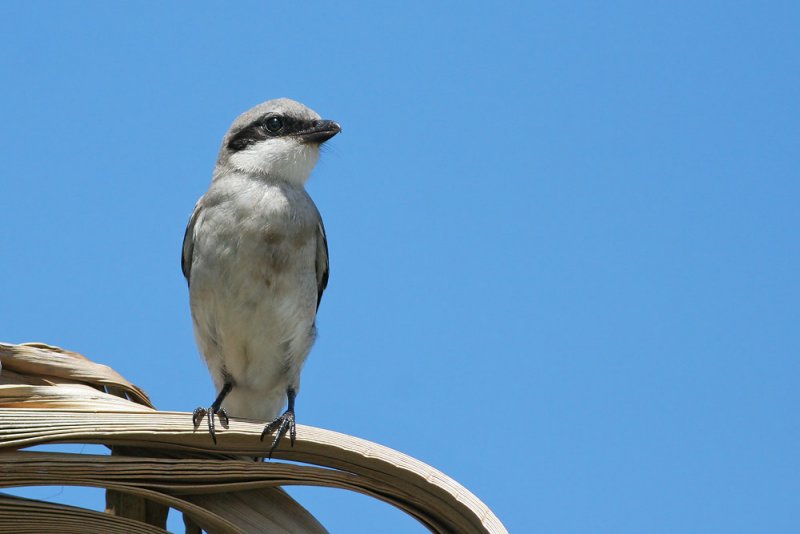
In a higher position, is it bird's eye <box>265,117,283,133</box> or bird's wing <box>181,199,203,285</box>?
bird's eye <box>265,117,283,133</box>

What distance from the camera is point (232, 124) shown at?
6.63 meters

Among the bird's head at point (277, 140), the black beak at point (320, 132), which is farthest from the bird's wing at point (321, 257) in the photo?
the black beak at point (320, 132)

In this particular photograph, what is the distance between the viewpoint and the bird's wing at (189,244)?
610cm

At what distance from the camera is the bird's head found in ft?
20.6

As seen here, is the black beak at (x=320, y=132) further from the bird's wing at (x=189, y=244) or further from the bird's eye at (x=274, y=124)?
the bird's wing at (x=189, y=244)

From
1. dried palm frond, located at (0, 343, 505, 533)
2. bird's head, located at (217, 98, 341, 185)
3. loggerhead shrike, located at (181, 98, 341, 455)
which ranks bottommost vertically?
dried palm frond, located at (0, 343, 505, 533)

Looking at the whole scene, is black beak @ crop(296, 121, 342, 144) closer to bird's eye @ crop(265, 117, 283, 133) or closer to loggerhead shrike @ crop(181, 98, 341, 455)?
loggerhead shrike @ crop(181, 98, 341, 455)

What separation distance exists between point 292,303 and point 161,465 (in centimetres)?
313

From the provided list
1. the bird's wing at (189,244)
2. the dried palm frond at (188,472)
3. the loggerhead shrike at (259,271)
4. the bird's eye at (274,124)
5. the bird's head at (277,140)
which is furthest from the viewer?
the bird's eye at (274,124)

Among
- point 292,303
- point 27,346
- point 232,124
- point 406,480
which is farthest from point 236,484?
point 232,124

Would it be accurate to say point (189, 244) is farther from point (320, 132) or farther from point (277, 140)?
point (320, 132)

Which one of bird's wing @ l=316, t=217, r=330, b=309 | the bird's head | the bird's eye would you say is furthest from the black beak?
bird's wing @ l=316, t=217, r=330, b=309

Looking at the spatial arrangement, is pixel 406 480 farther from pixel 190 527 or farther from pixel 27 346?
pixel 27 346

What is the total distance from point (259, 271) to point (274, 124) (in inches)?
51.2
